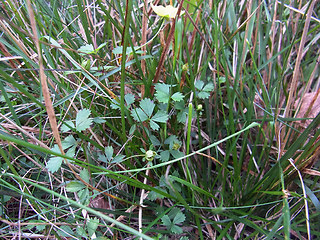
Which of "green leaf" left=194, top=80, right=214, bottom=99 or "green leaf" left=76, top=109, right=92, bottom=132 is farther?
"green leaf" left=194, top=80, right=214, bottom=99

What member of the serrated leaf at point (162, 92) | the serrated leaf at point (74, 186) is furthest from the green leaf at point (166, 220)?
the serrated leaf at point (162, 92)

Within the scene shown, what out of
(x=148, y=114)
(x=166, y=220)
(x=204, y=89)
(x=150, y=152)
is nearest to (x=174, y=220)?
(x=166, y=220)

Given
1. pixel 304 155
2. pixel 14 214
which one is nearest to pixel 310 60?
pixel 304 155

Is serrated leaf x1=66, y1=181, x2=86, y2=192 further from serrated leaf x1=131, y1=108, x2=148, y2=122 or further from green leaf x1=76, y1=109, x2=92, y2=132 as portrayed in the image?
serrated leaf x1=131, y1=108, x2=148, y2=122

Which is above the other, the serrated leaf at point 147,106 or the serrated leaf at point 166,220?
the serrated leaf at point 147,106

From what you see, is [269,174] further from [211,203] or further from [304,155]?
[211,203]

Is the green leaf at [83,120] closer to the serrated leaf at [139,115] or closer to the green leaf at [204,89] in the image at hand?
the serrated leaf at [139,115]

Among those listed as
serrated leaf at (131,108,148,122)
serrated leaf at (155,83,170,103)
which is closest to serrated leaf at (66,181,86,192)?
serrated leaf at (131,108,148,122)
